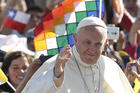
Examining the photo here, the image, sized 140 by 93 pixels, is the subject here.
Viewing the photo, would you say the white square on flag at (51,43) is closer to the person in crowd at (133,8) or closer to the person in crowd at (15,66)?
the person in crowd at (15,66)

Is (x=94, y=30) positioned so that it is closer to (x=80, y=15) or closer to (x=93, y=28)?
(x=93, y=28)

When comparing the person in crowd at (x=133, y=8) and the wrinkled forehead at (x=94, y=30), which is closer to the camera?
the wrinkled forehead at (x=94, y=30)

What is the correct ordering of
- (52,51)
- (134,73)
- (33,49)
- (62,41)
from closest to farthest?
(134,73), (52,51), (62,41), (33,49)

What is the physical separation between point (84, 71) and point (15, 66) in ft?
6.26

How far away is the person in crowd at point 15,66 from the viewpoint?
6.64 m

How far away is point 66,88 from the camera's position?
15.8ft

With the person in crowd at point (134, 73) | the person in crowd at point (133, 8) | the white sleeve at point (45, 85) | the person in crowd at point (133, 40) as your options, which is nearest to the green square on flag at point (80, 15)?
the person in crowd at point (134, 73)

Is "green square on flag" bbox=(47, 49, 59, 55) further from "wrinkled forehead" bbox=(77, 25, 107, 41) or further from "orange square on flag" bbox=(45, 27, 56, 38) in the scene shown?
"wrinkled forehead" bbox=(77, 25, 107, 41)

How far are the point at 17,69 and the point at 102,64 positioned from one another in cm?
180

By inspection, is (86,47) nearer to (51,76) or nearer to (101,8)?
(51,76)

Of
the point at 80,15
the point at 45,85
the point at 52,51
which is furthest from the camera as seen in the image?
the point at 80,15

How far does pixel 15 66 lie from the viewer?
6758 millimetres

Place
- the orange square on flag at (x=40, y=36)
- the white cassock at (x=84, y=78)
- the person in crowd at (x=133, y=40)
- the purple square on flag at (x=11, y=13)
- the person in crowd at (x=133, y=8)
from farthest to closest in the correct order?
the person in crowd at (x=133, y=8) < the purple square on flag at (x=11, y=13) < the person in crowd at (x=133, y=40) < the orange square on flag at (x=40, y=36) < the white cassock at (x=84, y=78)

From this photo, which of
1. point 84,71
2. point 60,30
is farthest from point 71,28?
point 84,71
